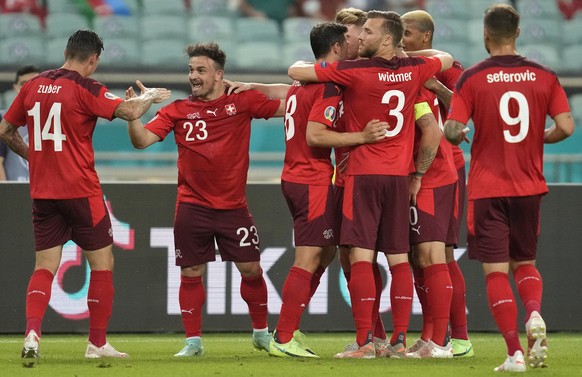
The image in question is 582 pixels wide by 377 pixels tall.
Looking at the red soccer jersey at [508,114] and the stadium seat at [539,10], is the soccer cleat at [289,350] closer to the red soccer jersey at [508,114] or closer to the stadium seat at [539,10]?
the red soccer jersey at [508,114]

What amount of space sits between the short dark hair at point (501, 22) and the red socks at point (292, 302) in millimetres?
1971

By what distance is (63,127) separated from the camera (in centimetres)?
665

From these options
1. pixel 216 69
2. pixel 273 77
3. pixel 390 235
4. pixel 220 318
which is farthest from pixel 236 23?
pixel 390 235

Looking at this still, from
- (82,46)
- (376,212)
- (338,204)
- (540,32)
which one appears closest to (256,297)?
(338,204)

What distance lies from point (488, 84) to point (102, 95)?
2341mm

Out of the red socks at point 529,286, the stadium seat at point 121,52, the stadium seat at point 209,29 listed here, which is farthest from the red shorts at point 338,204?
the stadium seat at point 209,29

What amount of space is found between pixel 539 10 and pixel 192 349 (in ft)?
32.5

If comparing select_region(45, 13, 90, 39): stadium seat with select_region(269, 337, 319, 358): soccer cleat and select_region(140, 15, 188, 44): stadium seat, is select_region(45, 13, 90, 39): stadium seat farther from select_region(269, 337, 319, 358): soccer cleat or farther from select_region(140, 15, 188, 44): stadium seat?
select_region(269, 337, 319, 358): soccer cleat

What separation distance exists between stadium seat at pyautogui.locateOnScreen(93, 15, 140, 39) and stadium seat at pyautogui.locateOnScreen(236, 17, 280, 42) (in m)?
1.35

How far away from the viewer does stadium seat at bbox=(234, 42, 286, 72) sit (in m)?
13.8

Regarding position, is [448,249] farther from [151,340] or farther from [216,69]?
[151,340]

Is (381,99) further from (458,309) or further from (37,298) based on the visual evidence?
(37,298)

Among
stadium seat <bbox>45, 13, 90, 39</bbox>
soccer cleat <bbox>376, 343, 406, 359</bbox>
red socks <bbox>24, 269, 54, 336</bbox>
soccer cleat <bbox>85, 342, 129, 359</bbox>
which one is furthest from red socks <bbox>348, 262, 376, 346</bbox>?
stadium seat <bbox>45, 13, 90, 39</bbox>

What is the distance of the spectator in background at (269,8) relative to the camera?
1490 cm
